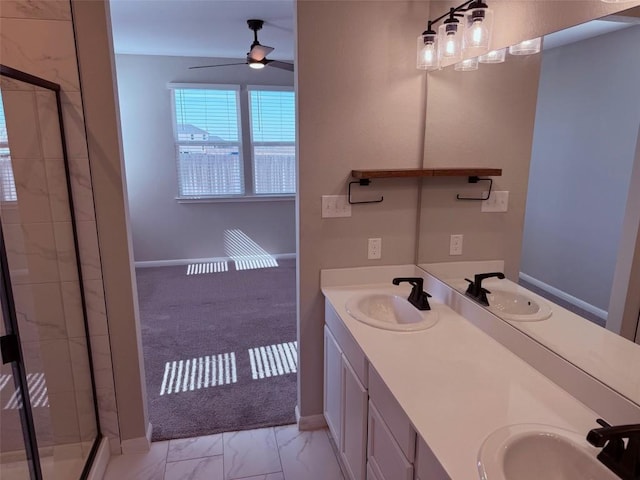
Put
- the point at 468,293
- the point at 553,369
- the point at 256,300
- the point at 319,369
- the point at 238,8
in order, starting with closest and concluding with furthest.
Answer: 1. the point at 553,369
2. the point at 468,293
3. the point at 319,369
4. the point at 238,8
5. the point at 256,300

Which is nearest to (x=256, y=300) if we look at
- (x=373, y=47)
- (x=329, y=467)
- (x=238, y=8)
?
(x=329, y=467)

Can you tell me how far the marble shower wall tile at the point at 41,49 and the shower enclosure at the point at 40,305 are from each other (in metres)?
0.08

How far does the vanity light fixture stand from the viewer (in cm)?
166

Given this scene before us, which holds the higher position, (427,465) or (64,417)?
(427,465)

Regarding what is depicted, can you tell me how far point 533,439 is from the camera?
1.08 meters

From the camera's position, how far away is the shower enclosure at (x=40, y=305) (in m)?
1.67

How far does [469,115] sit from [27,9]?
1.97 meters

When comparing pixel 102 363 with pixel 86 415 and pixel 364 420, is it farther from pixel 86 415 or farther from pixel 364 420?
pixel 364 420

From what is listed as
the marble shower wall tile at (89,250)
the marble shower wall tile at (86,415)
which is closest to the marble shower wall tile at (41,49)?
the marble shower wall tile at (89,250)

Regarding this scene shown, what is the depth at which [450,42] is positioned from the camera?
1.84 m

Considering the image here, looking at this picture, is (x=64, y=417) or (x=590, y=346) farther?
(x=64, y=417)

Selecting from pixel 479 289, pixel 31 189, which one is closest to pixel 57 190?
pixel 31 189

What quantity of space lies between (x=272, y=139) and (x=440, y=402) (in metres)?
5.01

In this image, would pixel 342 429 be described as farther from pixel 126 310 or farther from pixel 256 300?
pixel 256 300
